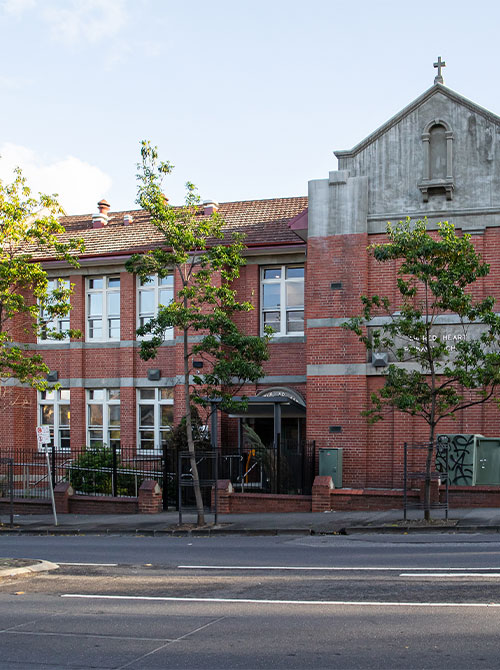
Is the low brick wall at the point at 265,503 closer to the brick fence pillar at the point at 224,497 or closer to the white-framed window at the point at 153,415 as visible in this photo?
the brick fence pillar at the point at 224,497

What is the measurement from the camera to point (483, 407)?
22469 mm

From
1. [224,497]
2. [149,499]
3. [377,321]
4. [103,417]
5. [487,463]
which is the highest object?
[377,321]

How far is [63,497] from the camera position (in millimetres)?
23984

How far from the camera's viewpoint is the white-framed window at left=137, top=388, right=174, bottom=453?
2880 cm

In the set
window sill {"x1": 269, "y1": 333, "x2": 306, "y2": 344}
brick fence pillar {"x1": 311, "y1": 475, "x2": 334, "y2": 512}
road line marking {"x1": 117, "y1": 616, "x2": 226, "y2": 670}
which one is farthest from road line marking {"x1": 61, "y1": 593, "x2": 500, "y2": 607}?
window sill {"x1": 269, "y1": 333, "x2": 306, "y2": 344}

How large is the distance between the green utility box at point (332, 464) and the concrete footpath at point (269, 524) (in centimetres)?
212

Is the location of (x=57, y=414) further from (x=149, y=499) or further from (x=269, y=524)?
(x=269, y=524)

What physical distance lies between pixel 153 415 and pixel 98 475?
12.2 ft

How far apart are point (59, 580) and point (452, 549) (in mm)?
6355

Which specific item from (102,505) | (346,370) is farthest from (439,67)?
(102,505)

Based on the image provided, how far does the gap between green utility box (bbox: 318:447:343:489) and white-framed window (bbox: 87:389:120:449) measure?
9.00 meters

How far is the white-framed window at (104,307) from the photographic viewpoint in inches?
1170

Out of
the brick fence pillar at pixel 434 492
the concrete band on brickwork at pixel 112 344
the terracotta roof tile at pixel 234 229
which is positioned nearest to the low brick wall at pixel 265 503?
the brick fence pillar at pixel 434 492

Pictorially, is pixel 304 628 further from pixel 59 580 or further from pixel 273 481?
pixel 273 481
